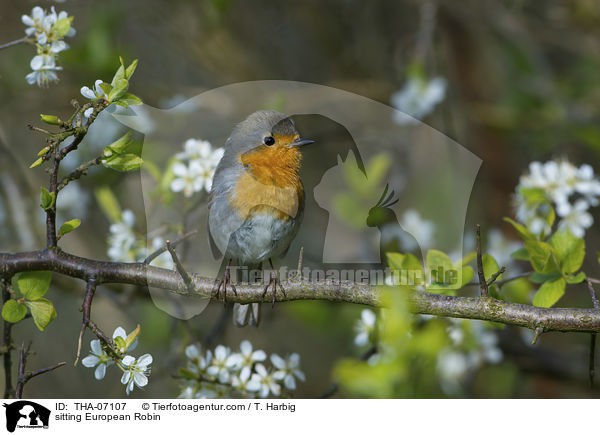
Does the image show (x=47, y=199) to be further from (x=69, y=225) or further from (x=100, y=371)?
(x=100, y=371)

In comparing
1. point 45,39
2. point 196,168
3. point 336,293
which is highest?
point 45,39

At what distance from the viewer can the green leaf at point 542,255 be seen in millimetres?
1836

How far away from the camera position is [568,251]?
6.15ft

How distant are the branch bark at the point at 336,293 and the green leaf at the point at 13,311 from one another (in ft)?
0.30

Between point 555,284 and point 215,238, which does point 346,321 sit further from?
point 555,284

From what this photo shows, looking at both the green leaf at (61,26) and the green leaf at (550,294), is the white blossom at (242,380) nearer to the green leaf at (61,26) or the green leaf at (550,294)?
the green leaf at (550,294)

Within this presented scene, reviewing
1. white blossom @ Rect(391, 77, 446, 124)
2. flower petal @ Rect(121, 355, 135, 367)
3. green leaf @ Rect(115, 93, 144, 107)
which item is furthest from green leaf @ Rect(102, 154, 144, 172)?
white blossom @ Rect(391, 77, 446, 124)

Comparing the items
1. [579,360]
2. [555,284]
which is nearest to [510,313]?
[555,284]

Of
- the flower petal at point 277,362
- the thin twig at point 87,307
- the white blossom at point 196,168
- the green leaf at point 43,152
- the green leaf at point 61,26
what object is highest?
the green leaf at point 61,26

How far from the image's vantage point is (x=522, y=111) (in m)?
3.82

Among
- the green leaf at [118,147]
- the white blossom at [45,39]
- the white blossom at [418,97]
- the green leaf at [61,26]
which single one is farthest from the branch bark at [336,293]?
the white blossom at [418,97]
